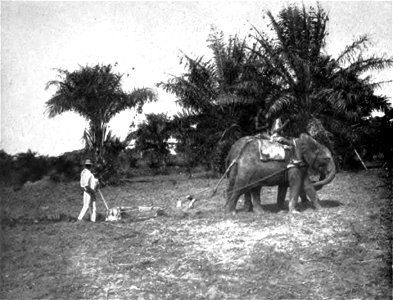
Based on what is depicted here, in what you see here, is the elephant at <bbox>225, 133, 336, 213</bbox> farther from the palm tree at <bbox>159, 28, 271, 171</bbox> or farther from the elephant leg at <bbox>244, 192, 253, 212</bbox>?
the palm tree at <bbox>159, 28, 271, 171</bbox>

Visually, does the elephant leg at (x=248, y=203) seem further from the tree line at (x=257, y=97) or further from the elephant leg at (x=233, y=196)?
the tree line at (x=257, y=97)

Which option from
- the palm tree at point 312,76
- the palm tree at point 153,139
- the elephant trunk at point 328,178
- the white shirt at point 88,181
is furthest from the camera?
A: the palm tree at point 153,139

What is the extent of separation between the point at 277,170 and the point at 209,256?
3679mm

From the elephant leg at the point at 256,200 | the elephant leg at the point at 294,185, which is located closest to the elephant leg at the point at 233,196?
the elephant leg at the point at 256,200

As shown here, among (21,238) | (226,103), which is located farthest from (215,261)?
(226,103)

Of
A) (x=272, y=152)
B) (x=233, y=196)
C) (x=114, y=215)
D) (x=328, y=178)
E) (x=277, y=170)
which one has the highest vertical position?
(x=272, y=152)

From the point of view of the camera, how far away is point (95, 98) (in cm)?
2186

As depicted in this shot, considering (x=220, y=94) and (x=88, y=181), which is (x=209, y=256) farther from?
(x=220, y=94)

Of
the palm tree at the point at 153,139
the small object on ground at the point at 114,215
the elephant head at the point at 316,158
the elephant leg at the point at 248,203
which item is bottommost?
the small object on ground at the point at 114,215

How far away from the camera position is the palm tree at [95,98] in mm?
21328

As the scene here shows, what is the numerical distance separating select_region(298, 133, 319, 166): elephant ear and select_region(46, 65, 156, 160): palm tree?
38.4 feet

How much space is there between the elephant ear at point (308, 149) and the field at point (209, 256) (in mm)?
1139

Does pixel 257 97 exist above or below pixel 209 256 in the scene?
above

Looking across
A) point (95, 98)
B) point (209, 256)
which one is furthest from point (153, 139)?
point (209, 256)
